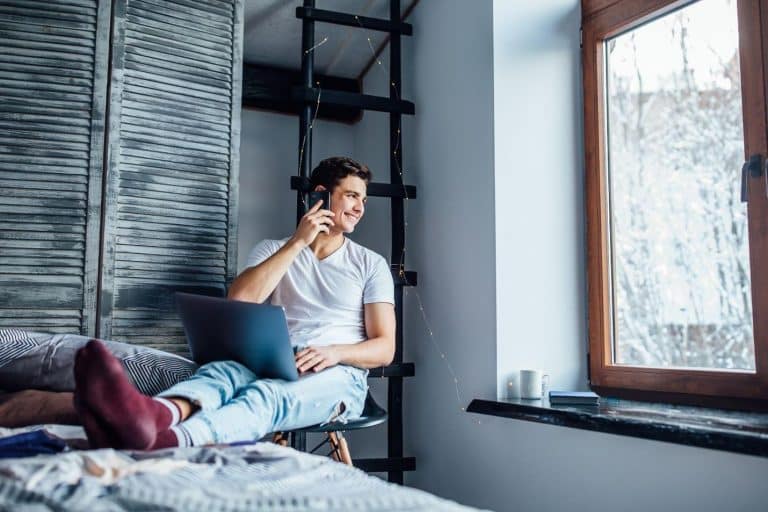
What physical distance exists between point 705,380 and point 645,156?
0.71 m

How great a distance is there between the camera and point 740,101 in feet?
6.25

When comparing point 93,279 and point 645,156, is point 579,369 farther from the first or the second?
point 93,279

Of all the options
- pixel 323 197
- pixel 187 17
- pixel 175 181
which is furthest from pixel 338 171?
pixel 187 17

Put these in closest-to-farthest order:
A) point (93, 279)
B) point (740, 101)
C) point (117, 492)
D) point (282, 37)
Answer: point (117, 492) → point (740, 101) → point (93, 279) → point (282, 37)

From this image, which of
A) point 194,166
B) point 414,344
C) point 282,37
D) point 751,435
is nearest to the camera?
point 751,435

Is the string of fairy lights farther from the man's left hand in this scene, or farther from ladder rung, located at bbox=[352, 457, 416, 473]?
the man's left hand

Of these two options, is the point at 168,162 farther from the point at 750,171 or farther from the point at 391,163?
the point at 750,171

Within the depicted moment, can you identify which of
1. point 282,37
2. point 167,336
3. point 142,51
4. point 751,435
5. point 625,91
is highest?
point 282,37

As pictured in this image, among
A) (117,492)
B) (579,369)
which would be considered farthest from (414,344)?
(117,492)

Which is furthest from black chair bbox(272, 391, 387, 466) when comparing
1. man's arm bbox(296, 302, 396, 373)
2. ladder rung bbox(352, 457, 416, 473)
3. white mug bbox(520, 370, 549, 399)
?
white mug bbox(520, 370, 549, 399)

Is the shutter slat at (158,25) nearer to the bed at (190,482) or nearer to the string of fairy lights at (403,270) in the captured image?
the string of fairy lights at (403,270)

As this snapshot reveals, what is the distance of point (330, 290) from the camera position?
2316mm

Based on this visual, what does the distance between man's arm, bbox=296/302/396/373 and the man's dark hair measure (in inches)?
17.2

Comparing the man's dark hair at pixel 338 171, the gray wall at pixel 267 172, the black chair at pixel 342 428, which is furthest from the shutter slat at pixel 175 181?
the black chair at pixel 342 428
